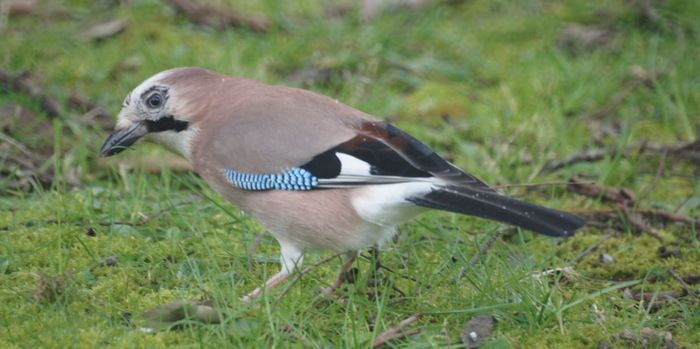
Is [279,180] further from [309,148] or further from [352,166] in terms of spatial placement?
[352,166]

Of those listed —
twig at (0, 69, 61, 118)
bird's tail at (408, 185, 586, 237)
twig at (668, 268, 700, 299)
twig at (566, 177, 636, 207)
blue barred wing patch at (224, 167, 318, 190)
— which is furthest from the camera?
twig at (0, 69, 61, 118)

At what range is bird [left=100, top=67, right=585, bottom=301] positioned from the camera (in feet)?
12.7

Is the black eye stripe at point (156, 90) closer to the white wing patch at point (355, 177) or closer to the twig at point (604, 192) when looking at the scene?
the white wing patch at point (355, 177)

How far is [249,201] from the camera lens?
4086 mm

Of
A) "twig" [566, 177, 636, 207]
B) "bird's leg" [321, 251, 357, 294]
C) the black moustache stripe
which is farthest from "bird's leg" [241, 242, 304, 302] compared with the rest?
"twig" [566, 177, 636, 207]

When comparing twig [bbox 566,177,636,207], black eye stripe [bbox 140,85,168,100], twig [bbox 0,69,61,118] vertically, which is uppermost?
black eye stripe [bbox 140,85,168,100]

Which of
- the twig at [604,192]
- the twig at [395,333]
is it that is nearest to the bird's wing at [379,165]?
the twig at [395,333]

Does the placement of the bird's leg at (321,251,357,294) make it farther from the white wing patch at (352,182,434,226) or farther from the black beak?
the black beak

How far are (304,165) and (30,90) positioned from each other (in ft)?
8.91

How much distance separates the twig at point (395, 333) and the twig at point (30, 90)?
9.79 feet

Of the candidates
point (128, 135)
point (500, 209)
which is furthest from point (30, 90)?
point (500, 209)

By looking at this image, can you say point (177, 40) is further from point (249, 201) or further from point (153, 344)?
point (153, 344)

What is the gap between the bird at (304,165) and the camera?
12.7 feet

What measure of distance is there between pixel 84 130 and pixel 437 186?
261cm
